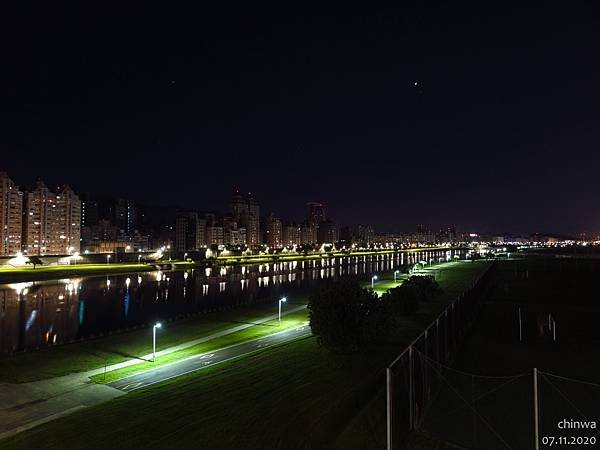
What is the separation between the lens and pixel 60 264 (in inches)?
3455

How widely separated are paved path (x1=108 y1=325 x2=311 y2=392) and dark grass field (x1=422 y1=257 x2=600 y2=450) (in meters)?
9.58

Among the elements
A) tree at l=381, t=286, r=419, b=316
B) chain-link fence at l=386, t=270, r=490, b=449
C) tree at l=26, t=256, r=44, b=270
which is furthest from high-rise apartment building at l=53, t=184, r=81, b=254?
chain-link fence at l=386, t=270, r=490, b=449

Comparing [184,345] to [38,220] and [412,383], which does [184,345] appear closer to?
[412,383]

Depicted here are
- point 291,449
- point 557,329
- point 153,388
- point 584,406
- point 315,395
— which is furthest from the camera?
point 557,329

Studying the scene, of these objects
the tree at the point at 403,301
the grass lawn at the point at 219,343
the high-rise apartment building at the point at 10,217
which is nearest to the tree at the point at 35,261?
the high-rise apartment building at the point at 10,217

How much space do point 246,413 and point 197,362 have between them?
7.87m

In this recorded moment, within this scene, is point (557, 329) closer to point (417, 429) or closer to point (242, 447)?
point (417, 429)

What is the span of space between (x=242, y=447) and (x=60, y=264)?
90.4 metres

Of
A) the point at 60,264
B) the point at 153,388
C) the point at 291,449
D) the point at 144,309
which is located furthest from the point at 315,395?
the point at 60,264

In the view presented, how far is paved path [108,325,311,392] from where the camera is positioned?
17.1 m

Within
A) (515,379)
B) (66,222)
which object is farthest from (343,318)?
(66,222)

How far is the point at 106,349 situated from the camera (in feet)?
77.6

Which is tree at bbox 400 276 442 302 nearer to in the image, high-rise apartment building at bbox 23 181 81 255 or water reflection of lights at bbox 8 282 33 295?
water reflection of lights at bbox 8 282 33 295

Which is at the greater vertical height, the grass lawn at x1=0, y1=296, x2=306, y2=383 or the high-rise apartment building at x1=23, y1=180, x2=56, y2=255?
the high-rise apartment building at x1=23, y1=180, x2=56, y2=255
